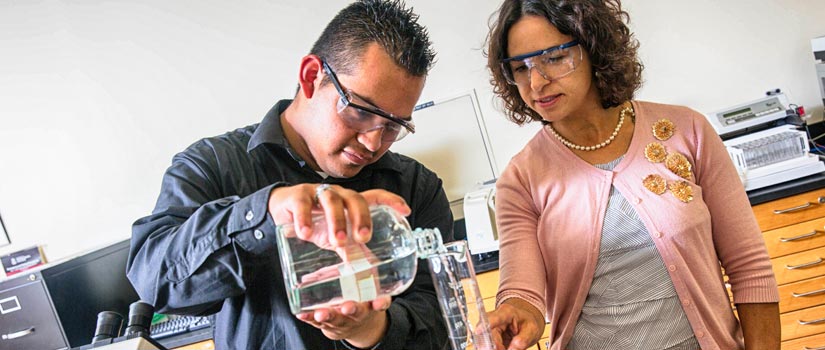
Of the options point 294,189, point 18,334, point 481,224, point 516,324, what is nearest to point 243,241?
point 294,189

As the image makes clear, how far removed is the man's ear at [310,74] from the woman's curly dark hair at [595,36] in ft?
1.54

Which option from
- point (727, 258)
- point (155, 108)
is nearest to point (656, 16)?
point (727, 258)

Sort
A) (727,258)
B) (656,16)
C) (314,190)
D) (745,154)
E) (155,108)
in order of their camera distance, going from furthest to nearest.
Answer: (155,108)
(656,16)
(745,154)
(727,258)
(314,190)

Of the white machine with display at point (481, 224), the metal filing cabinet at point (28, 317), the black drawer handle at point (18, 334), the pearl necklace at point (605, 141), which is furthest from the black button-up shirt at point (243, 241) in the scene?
the black drawer handle at point (18, 334)

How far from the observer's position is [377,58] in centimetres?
A: 121

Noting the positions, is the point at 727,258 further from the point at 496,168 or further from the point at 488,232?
the point at 496,168

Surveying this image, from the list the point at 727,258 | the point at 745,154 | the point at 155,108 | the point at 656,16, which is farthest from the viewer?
the point at 155,108

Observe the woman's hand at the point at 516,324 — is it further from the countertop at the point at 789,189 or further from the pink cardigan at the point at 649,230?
the countertop at the point at 789,189

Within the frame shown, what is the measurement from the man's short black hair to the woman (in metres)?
0.31

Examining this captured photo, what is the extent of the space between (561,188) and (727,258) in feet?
1.35

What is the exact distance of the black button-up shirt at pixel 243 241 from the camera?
3.00ft

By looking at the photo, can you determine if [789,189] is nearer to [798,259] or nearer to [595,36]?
[798,259]

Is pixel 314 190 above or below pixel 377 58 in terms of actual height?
below

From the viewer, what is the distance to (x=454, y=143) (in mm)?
3291
